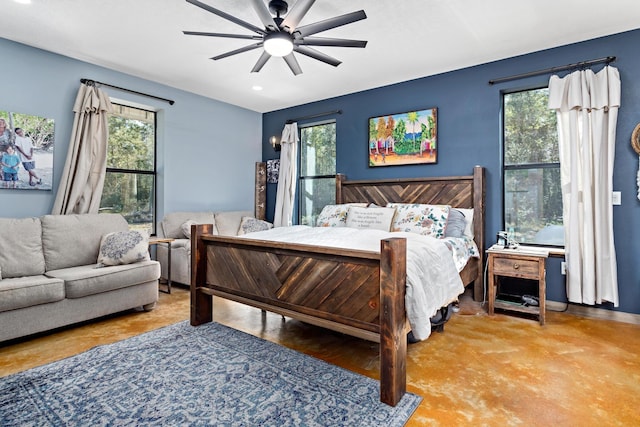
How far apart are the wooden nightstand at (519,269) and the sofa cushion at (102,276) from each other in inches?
133

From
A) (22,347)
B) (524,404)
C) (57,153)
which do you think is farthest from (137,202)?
(524,404)

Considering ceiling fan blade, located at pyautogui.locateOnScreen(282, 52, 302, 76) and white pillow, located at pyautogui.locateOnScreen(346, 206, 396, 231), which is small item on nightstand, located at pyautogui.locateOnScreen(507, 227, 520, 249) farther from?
ceiling fan blade, located at pyautogui.locateOnScreen(282, 52, 302, 76)

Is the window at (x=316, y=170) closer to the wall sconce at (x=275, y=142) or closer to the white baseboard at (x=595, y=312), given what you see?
the wall sconce at (x=275, y=142)

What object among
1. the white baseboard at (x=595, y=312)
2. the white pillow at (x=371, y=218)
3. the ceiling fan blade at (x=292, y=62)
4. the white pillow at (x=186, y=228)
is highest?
the ceiling fan blade at (x=292, y=62)

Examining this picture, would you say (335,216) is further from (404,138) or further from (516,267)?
(516,267)

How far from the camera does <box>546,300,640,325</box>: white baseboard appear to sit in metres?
3.04

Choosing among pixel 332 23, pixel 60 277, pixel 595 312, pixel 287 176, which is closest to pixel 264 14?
pixel 332 23

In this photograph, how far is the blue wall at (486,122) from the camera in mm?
3033

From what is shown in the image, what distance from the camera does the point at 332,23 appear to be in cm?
234

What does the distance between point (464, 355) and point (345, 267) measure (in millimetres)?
1177

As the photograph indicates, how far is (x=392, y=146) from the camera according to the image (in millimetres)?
4383

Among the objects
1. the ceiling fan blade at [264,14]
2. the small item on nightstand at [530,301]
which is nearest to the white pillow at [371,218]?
the small item on nightstand at [530,301]

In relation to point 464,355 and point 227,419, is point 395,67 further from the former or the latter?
point 227,419

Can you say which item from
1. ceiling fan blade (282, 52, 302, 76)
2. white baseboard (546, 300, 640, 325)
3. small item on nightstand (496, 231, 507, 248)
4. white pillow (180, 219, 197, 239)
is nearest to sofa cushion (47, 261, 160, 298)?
white pillow (180, 219, 197, 239)
